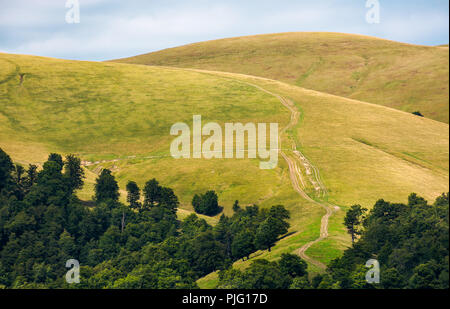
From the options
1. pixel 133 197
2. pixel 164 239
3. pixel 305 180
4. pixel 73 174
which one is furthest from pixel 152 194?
pixel 305 180

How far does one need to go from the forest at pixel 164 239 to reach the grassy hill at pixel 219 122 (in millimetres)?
5462

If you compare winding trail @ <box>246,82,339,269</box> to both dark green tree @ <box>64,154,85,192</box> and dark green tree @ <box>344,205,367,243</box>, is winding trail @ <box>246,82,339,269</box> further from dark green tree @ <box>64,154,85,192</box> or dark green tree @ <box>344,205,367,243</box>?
dark green tree @ <box>64,154,85,192</box>

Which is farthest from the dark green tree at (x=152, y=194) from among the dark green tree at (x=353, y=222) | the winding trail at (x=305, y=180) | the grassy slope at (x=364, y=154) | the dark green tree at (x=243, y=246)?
the dark green tree at (x=353, y=222)

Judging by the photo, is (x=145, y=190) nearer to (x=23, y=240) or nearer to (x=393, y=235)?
(x=23, y=240)

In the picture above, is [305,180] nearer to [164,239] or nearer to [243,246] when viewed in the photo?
[243,246]

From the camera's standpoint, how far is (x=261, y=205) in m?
106

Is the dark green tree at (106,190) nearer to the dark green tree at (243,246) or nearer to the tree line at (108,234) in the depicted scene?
the tree line at (108,234)

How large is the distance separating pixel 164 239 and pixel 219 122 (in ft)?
201

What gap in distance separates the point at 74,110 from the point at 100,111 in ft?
26.1

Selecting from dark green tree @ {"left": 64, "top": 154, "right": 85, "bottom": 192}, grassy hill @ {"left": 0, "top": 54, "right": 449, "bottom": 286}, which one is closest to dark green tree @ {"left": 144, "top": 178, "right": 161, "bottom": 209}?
grassy hill @ {"left": 0, "top": 54, "right": 449, "bottom": 286}

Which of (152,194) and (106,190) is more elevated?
(106,190)

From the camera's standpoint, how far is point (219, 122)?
149750mm

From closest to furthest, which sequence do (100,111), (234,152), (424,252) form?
1. (424,252)
2. (234,152)
3. (100,111)
